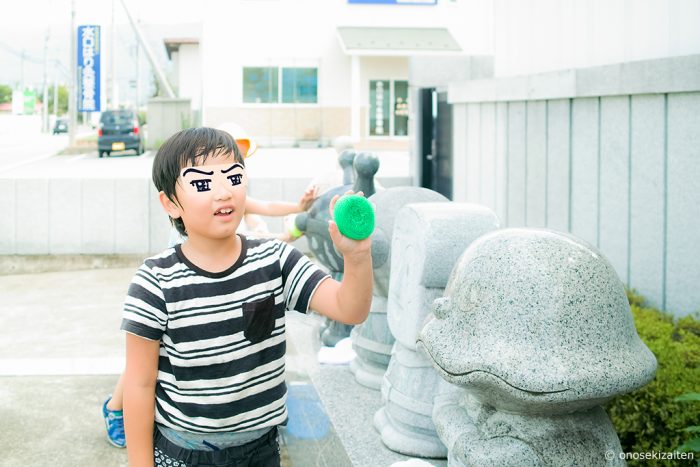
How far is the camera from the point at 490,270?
243 cm

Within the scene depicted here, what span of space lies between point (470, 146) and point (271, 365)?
612cm

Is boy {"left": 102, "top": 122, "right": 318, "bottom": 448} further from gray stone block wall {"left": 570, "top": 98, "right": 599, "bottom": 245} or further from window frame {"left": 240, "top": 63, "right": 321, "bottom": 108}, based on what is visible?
window frame {"left": 240, "top": 63, "right": 321, "bottom": 108}

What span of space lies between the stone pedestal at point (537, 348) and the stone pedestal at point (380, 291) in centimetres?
166

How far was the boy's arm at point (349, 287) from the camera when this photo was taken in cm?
196

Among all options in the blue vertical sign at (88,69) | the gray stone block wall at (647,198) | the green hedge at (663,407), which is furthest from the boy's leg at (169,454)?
the blue vertical sign at (88,69)

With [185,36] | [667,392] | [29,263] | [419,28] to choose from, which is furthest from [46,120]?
[667,392]

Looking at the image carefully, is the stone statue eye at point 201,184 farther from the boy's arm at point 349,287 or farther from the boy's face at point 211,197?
the boy's arm at point 349,287

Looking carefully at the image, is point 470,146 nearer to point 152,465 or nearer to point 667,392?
point 667,392

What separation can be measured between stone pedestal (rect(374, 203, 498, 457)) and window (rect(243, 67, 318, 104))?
2543 centimetres

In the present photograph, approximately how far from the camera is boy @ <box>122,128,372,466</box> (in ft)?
6.81

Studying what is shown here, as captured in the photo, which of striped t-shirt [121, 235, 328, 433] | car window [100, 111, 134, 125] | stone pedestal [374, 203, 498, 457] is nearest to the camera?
striped t-shirt [121, 235, 328, 433]

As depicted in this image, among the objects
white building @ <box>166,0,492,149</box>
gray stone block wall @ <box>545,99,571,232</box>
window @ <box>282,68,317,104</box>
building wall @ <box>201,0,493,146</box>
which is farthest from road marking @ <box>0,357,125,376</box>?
window @ <box>282,68,317,104</box>

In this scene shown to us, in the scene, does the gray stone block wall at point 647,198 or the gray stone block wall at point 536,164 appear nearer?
the gray stone block wall at point 647,198

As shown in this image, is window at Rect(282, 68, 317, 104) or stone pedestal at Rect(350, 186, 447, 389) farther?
window at Rect(282, 68, 317, 104)
